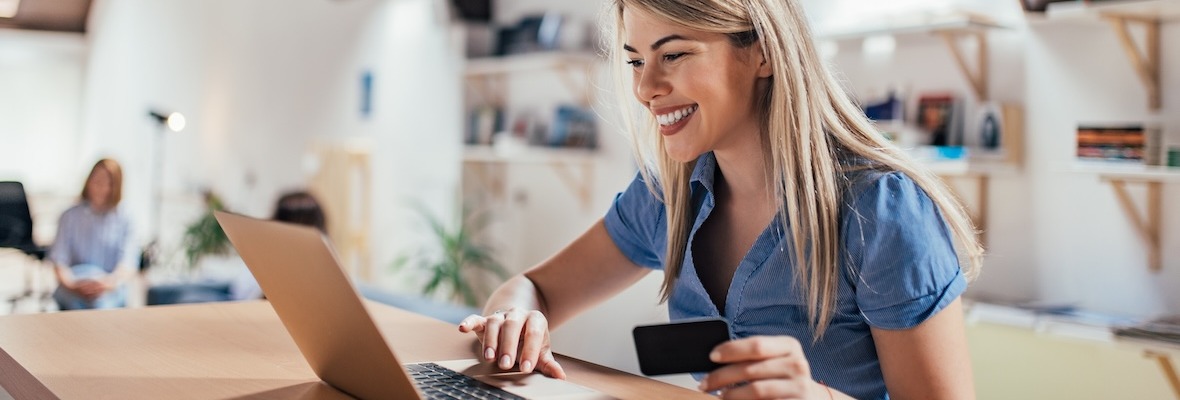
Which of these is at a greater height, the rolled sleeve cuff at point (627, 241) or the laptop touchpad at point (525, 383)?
the rolled sleeve cuff at point (627, 241)

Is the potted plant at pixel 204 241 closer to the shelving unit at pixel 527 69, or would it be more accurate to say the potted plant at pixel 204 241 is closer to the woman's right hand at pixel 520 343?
the shelving unit at pixel 527 69

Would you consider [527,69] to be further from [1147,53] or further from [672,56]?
[672,56]

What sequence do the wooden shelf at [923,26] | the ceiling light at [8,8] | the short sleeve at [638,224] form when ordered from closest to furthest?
1. the short sleeve at [638,224]
2. the wooden shelf at [923,26]
3. the ceiling light at [8,8]

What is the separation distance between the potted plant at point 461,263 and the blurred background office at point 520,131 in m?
0.03

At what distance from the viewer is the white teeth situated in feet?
4.73

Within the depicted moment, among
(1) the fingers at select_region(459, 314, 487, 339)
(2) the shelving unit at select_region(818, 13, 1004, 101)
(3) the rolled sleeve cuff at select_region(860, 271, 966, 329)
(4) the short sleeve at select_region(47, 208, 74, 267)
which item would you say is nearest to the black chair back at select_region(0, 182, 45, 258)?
(4) the short sleeve at select_region(47, 208, 74, 267)

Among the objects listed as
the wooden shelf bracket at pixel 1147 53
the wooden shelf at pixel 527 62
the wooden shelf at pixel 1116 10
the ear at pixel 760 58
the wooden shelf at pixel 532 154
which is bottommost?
the wooden shelf at pixel 532 154

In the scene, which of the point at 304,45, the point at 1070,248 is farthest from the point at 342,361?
the point at 304,45

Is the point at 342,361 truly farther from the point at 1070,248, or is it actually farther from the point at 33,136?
the point at 33,136

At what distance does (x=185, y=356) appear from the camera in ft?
4.26

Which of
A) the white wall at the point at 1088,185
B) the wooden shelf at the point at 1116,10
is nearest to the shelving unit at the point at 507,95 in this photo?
the white wall at the point at 1088,185

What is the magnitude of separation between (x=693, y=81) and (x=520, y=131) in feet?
13.7

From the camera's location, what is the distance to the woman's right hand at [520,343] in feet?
4.05

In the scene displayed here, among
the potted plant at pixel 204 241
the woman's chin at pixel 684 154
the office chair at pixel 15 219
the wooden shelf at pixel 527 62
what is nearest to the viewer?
the woman's chin at pixel 684 154
